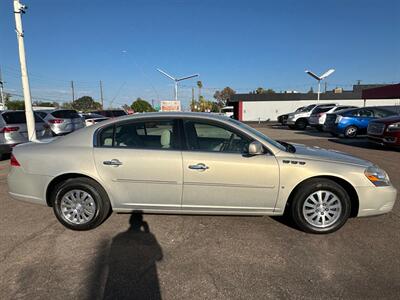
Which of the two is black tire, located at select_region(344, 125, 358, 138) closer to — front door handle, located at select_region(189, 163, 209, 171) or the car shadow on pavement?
front door handle, located at select_region(189, 163, 209, 171)

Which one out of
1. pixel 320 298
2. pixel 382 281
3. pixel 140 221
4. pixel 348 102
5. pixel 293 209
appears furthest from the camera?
pixel 348 102

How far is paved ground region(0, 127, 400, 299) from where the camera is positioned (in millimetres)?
2342

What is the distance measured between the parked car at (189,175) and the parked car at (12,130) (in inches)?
184

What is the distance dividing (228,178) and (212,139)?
2.00ft

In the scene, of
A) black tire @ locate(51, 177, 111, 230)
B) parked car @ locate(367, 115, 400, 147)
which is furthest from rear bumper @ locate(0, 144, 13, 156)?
parked car @ locate(367, 115, 400, 147)

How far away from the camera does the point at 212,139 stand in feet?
11.5

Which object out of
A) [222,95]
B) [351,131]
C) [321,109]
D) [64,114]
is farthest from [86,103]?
[351,131]

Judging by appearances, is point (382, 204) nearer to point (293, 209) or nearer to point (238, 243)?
point (293, 209)

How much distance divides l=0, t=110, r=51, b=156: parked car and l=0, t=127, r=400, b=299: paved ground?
434cm

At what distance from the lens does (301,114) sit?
64.4 feet

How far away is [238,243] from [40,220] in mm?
2815

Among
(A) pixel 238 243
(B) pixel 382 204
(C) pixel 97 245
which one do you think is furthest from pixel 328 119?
(C) pixel 97 245

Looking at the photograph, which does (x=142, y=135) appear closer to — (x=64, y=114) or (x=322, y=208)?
(x=322, y=208)

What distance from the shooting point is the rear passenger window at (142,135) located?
11.0ft
